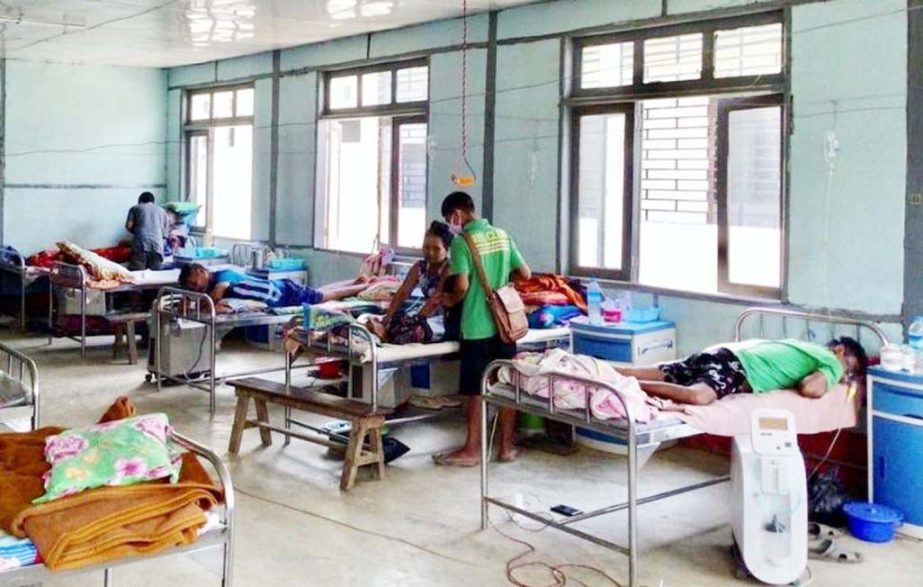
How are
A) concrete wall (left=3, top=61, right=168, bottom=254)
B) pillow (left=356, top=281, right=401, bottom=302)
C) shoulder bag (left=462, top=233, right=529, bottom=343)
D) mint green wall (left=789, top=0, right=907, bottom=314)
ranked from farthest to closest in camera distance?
1. concrete wall (left=3, top=61, right=168, bottom=254)
2. pillow (left=356, top=281, right=401, bottom=302)
3. shoulder bag (left=462, top=233, right=529, bottom=343)
4. mint green wall (left=789, top=0, right=907, bottom=314)

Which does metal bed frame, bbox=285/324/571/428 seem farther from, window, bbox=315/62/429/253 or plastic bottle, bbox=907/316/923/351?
window, bbox=315/62/429/253

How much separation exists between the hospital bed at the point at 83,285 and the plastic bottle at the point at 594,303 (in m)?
4.28

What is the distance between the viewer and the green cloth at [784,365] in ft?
15.4

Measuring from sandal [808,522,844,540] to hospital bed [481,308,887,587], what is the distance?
468 millimetres

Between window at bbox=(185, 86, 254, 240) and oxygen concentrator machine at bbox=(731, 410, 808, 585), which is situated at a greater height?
window at bbox=(185, 86, 254, 240)

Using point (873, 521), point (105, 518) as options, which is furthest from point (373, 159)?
point (105, 518)

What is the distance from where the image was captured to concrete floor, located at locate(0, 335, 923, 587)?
4.02 m

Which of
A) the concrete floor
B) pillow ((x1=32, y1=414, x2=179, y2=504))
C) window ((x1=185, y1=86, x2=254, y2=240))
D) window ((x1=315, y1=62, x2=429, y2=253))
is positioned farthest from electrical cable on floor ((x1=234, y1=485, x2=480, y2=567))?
window ((x1=185, y1=86, x2=254, y2=240))

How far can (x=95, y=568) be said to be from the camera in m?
2.47

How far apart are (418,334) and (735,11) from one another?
263 centimetres

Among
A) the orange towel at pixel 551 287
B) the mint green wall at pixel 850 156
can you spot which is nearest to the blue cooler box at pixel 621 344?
the orange towel at pixel 551 287

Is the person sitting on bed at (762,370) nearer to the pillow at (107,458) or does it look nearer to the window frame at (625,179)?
the window frame at (625,179)

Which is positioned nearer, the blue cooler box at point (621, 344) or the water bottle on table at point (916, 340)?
the water bottle on table at point (916, 340)

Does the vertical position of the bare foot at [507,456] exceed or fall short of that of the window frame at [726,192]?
it falls short
